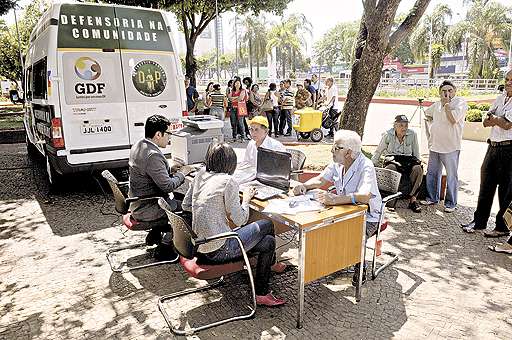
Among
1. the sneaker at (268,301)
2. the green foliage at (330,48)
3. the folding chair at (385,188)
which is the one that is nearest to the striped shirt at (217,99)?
the folding chair at (385,188)

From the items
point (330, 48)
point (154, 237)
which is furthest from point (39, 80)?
point (330, 48)

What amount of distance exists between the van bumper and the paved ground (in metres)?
0.92

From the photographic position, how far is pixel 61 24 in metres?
5.95

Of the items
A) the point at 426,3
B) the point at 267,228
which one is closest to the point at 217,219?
the point at 267,228

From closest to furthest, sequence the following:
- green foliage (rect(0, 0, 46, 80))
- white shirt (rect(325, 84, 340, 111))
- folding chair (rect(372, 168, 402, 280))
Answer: folding chair (rect(372, 168, 402, 280)), white shirt (rect(325, 84, 340, 111)), green foliage (rect(0, 0, 46, 80))

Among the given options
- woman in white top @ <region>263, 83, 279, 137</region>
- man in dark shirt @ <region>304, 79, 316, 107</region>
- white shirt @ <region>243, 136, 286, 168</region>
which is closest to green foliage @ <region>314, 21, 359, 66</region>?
man in dark shirt @ <region>304, 79, 316, 107</region>

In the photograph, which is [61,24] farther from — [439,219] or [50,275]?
[439,219]

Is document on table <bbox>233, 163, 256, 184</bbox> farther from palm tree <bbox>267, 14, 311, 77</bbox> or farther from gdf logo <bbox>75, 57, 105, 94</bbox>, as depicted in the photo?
palm tree <bbox>267, 14, 311, 77</bbox>

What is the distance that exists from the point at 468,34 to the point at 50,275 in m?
39.7

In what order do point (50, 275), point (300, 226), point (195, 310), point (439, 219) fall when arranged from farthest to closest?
1. point (439, 219)
2. point (50, 275)
3. point (195, 310)
4. point (300, 226)

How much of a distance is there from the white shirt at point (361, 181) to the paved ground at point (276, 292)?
756 mm

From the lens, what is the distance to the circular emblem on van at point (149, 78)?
6551mm

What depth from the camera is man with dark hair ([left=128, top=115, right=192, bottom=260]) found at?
4090 millimetres

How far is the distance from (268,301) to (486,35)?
37.1 meters
